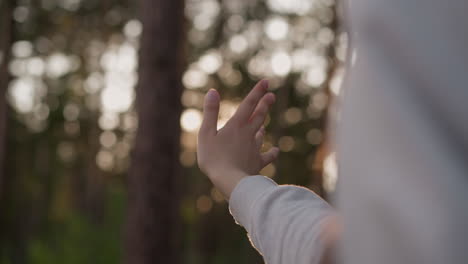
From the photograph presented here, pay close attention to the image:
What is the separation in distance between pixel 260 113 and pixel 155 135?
14.4 feet

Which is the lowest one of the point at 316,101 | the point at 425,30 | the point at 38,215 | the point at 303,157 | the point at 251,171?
the point at 38,215

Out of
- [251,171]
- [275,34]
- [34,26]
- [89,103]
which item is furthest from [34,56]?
[251,171]

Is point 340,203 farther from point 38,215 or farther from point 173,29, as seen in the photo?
point 38,215

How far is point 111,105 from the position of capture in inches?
1241

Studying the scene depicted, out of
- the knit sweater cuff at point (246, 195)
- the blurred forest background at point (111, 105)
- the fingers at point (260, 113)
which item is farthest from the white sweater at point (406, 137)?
the blurred forest background at point (111, 105)

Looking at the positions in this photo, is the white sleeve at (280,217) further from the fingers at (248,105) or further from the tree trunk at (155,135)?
the tree trunk at (155,135)

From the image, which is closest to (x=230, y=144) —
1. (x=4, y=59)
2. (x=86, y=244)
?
(x=86, y=244)

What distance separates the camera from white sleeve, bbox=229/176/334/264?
735 mm

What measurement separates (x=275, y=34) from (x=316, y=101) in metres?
3.83

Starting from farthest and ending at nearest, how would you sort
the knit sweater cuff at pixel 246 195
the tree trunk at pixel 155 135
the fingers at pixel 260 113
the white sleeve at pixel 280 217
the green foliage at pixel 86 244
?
the green foliage at pixel 86 244 → the tree trunk at pixel 155 135 → the fingers at pixel 260 113 → the knit sweater cuff at pixel 246 195 → the white sleeve at pixel 280 217

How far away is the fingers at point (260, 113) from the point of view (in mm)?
1144

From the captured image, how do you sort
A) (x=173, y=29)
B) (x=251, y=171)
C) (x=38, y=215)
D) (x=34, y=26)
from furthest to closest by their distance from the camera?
(x=38, y=215) < (x=34, y=26) < (x=173, y=29) < (x=251, y=171)

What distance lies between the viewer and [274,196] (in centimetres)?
87

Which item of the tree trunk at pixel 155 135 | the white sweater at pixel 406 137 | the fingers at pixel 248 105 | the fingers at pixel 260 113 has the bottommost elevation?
the tree trunk at pixel 155 135
